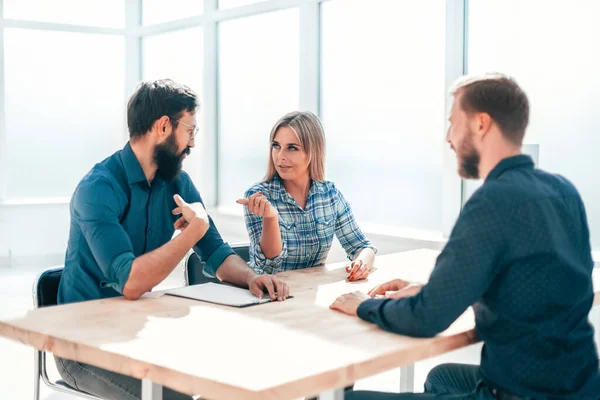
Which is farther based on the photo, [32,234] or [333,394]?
[32,234]

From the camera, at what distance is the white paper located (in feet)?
6.77

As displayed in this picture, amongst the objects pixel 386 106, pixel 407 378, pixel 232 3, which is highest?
pixel 232 3

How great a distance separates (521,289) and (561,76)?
248cm

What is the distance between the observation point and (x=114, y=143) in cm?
752

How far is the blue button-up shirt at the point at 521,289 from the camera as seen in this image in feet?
5.28

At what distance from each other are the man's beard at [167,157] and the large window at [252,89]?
3.28m

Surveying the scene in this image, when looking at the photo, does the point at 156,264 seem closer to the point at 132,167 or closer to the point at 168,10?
the point at 132,167

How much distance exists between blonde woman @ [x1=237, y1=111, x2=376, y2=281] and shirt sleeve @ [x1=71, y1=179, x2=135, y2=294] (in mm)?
692

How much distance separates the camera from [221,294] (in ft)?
7.16

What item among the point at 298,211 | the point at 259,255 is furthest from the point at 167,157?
the point at 298,211

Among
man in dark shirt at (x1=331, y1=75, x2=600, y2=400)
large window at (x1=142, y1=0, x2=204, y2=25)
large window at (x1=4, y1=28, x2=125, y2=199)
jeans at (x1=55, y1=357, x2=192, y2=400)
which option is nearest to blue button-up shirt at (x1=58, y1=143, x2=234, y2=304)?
jeans at (x1=55, y1=357, x2=192, y2=400)

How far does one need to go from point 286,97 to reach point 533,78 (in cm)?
234

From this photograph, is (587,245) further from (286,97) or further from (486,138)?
(286,97)

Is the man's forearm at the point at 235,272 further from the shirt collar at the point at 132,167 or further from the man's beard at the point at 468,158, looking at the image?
the man's beard at the point at 468,158
